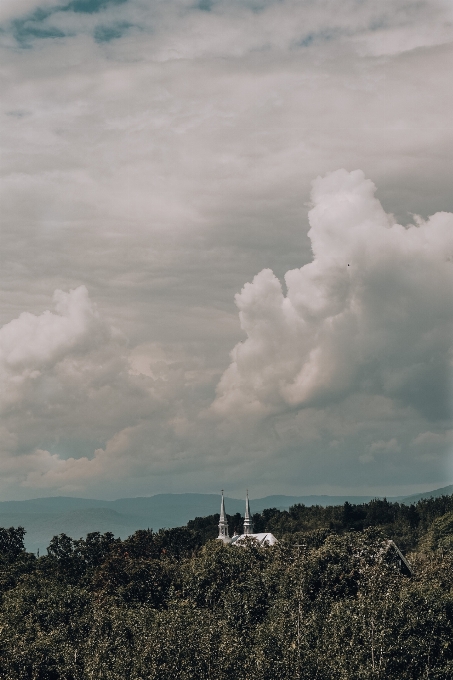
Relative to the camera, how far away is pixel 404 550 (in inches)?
6732

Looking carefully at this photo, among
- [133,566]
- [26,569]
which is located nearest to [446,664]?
[133,566]

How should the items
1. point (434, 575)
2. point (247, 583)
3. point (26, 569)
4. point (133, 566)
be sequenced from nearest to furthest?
point (247, 583) < point (434, 575) < point (133, 566) < point (26, 569)

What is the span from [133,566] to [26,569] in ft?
71.8

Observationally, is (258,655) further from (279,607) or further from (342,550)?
(342,550)

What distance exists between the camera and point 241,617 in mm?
82500

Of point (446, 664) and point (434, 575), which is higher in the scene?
point (434, 575)

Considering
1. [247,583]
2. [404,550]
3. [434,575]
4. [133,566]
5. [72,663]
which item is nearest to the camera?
[72,663]

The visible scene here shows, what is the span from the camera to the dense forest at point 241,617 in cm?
6800

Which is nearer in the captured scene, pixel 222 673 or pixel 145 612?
pixel 222 673

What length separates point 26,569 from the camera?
11488cm

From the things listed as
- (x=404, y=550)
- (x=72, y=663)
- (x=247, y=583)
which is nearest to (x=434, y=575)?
(x=247, y=583)

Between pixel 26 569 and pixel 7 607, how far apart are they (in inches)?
1176

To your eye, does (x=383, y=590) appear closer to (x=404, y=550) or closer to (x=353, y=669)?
(x=353, y=669)

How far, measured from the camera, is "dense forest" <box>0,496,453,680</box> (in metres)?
68.0
